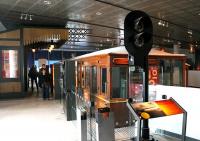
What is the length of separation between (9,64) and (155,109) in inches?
442

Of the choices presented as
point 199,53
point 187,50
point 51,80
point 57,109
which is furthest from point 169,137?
point 199,53

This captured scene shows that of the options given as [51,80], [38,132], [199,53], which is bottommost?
[38,132]

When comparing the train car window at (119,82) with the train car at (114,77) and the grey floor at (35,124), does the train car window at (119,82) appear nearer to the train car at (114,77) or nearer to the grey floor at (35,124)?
the train car at (114,77)

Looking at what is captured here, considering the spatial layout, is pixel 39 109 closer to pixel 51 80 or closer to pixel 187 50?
pixel 51 80

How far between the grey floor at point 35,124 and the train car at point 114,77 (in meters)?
0.81

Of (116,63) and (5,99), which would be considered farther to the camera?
(5,99)

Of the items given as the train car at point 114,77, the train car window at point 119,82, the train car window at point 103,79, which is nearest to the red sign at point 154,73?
the train car at point 114,77

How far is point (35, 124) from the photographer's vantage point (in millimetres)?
7500

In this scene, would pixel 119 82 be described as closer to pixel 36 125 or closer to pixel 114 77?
pixel 114 77

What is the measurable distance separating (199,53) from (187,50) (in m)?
3.31

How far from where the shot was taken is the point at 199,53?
33312 millimetres

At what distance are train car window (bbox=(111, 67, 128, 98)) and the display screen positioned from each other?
126 inches

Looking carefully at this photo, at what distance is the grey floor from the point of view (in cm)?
619

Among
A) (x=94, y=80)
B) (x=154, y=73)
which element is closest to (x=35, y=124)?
(x=94, y=80)
